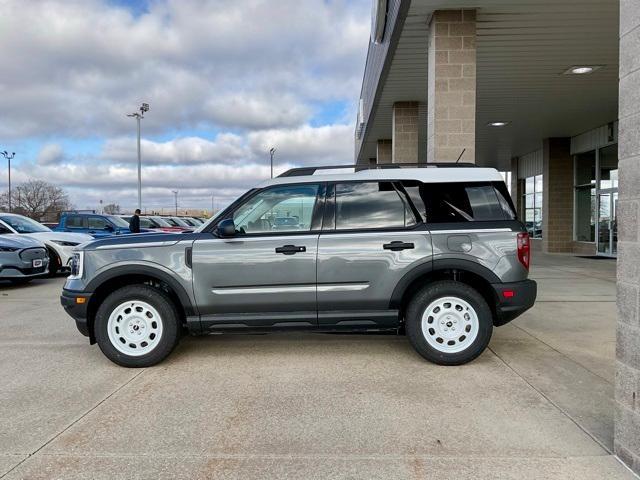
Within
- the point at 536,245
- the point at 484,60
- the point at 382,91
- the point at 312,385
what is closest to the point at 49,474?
the point at 312,385

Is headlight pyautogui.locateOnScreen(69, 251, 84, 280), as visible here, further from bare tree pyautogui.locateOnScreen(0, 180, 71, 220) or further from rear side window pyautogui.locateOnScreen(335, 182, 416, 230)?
bare tree pyautogui.locateOnScreen(0, 180, 71, 220)

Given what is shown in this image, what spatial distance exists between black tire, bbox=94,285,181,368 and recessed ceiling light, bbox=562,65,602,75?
9.56 meters

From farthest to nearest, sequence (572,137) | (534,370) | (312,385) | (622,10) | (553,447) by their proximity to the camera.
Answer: (572,137) → (534,370) → (312,385) → (553,447) → (622,10)

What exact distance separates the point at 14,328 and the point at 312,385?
15.6ft

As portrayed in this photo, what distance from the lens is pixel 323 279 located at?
193 inches

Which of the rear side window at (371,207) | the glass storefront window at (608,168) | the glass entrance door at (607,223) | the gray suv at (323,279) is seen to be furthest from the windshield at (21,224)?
the glass storefront window at (608,168)

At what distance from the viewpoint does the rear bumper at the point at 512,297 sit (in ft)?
15.9

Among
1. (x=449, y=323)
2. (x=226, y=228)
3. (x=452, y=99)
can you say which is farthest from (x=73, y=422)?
(x=452, y=99)

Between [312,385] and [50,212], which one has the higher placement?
[50,212]

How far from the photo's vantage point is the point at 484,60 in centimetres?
982

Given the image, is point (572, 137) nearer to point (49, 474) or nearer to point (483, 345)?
point (483, 345)

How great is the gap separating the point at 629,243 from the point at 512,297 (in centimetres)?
207

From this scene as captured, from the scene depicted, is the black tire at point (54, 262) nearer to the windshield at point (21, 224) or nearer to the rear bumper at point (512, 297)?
the windshield at point (21, 224)

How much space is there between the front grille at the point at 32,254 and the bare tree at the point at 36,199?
5368 centimetres
